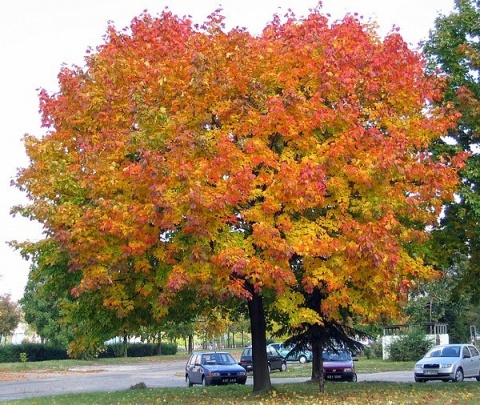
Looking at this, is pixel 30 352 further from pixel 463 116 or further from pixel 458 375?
pixel 463 116

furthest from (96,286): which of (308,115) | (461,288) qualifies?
(461,288)

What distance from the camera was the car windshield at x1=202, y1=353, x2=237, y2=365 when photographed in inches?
1115

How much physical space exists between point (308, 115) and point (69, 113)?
274 inches

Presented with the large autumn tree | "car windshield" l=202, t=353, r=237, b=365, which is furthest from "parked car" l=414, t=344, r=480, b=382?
the large autumn tree

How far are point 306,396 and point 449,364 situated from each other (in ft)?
31.7

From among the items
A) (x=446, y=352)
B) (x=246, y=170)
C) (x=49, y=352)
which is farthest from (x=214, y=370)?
(x=49, y=352)

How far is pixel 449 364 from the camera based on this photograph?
25.9 meters

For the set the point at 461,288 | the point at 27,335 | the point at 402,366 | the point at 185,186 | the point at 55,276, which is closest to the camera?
the point at 185,186

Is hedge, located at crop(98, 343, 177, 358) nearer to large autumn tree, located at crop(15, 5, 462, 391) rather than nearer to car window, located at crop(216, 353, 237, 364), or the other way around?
car window, located at crop(216, 353, 237, 364)

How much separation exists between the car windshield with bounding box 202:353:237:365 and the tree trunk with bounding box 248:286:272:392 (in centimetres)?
846

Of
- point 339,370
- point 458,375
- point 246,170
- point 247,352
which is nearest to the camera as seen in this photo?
point 246,170

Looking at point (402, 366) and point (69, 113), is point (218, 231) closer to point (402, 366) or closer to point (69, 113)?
point (69, 113)

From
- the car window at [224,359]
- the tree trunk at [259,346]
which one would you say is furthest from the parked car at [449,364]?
the tree trunk at [259,346]

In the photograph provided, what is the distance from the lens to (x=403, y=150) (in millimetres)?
16641
